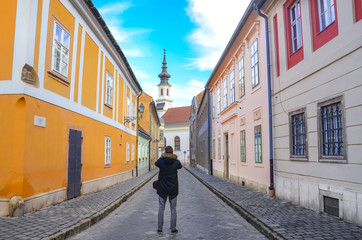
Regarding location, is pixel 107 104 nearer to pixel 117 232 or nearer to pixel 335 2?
pixel 117 232

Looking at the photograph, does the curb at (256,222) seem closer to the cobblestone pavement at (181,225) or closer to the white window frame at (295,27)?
the cobblestone pavement at (181,225)

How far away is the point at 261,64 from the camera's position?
1198cm

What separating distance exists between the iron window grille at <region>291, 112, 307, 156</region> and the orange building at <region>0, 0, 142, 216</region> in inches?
268

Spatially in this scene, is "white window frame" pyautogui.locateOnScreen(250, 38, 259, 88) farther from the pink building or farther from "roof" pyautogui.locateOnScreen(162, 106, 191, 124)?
"roof" pyautogui.locateOnScreen(162, 106, 191, 124)

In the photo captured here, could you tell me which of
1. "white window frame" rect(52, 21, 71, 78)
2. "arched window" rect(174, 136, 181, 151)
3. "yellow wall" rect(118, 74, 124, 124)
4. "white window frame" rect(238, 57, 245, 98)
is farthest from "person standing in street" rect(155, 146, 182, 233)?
"arched window" rect(174, 136, 181, 151)

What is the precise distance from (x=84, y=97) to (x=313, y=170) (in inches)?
306

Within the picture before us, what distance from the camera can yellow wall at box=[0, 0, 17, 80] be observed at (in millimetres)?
7324

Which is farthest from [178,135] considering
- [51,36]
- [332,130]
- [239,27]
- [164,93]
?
[332,130]

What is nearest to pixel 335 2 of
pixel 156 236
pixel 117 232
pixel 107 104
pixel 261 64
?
pixel 261 64

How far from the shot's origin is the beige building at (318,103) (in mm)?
6402

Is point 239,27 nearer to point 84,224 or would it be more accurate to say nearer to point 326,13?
point 326,13

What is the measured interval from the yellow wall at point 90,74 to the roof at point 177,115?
67.7 meters

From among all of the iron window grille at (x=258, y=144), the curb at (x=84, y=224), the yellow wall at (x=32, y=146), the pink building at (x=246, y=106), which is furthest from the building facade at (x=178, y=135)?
the curb at (x=84, y=224)

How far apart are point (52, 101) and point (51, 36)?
1.74 m
